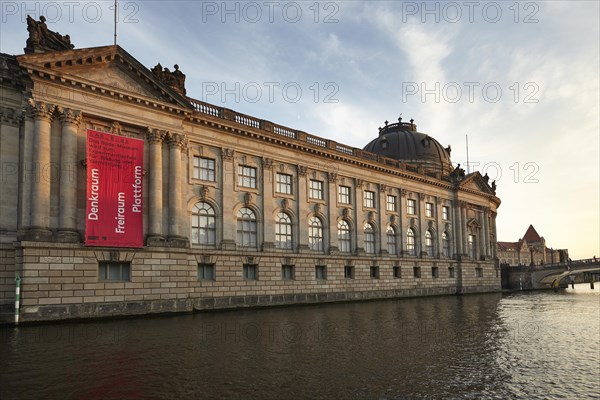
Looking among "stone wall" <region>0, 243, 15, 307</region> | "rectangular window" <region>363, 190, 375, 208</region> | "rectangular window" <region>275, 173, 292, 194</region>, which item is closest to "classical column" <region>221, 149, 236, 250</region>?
"rectangular window" <region>275, 173, 292, 194</region>

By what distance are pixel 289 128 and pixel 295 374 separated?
3180 cm

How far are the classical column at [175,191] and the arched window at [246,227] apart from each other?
18.8ft

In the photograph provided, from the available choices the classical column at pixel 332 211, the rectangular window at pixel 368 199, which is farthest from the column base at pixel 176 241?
the rectangular window at pixel 368 199

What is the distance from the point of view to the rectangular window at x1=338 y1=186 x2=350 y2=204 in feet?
155

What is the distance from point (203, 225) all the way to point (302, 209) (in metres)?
10.6

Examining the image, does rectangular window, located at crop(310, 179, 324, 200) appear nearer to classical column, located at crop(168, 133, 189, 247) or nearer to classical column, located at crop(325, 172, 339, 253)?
classical column, located at crop(325, 172, 339, 253)

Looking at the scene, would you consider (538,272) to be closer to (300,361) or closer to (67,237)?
(67,237)

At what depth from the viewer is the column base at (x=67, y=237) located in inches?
1054

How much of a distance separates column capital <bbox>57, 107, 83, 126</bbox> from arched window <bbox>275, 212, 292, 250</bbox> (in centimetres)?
1818

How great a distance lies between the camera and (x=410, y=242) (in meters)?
55.5

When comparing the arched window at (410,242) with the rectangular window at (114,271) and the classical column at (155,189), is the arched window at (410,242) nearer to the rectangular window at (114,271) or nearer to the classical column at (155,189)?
the classical column at (155,189)

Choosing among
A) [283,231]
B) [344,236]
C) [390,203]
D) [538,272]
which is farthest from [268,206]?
[538,272]

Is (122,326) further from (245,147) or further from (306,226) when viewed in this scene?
(306,226)

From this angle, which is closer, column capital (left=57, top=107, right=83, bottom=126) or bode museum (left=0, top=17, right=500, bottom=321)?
bode museum (left=0, top=17, right=500, bottom=321)
